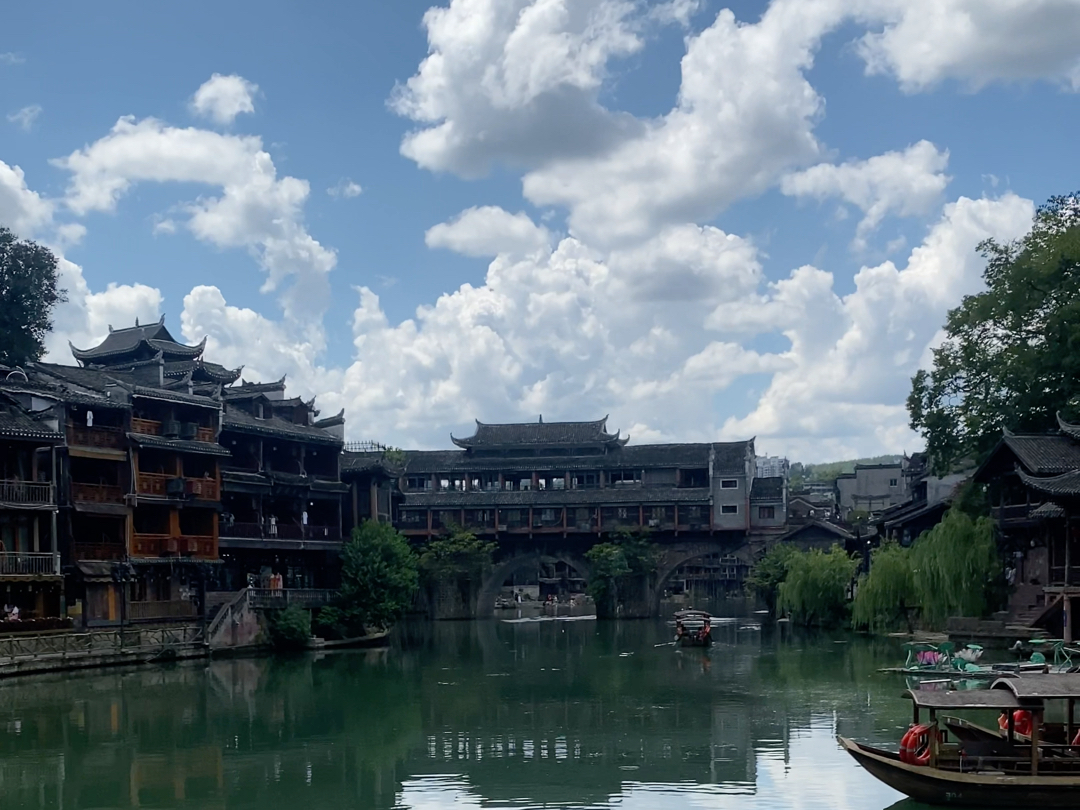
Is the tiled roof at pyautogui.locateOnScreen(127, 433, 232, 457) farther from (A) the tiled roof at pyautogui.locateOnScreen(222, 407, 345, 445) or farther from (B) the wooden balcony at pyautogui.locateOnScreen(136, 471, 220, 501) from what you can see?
(A) the tiled roof at pyautogui.locateOnScreen(222, 407, 345, 445)

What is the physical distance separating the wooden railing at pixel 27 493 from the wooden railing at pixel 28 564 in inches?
60.2

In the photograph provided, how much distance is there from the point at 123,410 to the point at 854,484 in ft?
248

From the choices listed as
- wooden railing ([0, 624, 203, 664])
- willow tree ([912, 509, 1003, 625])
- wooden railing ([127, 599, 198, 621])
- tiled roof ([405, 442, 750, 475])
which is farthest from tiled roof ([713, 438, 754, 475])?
wooden railing ([0, 624, 203, 664])

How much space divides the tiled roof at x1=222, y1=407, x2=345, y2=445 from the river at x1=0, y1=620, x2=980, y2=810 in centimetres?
1053

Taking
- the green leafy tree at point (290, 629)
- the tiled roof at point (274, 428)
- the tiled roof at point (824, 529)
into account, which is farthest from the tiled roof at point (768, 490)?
the green leafy tree at point (290, 629)

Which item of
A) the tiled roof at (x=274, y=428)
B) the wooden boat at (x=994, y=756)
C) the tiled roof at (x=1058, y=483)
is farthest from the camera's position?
the tiled roof at (x=274, y=428)

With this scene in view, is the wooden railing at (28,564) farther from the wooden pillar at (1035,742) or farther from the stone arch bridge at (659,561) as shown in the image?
the stone arch bridge at (659,561)

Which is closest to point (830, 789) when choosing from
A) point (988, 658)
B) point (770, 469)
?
point (988, 658)

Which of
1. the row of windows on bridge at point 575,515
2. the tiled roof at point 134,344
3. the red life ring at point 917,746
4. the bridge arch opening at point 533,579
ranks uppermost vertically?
the tiled roof at point 134,344

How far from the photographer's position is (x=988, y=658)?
1404 inches

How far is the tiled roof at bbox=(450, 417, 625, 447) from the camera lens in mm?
75812

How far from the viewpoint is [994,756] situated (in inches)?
674

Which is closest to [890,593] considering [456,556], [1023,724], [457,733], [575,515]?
[457,733]

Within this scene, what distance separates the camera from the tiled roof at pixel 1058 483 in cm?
3788
